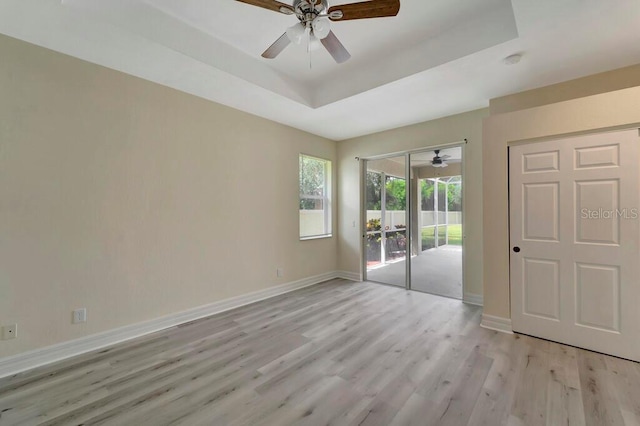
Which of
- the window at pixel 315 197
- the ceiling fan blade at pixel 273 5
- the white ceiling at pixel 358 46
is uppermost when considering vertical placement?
the white ceiling at pixel 358 46

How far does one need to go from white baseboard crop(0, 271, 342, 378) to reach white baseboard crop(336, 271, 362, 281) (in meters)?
1.72

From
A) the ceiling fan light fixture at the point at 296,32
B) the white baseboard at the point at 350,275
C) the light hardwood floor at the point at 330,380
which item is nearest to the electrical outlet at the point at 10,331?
→ the light hardwood floor at the point at 330,380

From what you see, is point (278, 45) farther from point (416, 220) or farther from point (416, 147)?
point (416, 220)

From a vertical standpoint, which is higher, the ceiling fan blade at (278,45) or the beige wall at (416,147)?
the ceiling fan blade at (278,45)

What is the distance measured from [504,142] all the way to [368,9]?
2.17m

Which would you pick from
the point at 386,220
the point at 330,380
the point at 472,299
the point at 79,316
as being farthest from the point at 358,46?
the point at 79,316

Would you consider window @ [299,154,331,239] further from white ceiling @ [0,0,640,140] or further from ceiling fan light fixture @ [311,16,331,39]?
ceiling fan light fixture @ [311,16,331,39]

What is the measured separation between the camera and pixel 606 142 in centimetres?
246

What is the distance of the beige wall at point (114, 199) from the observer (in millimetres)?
2271

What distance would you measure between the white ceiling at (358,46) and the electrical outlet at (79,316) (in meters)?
2.41

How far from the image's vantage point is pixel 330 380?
2.10m

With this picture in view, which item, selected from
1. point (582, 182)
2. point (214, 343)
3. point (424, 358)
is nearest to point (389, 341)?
point (424, 358)

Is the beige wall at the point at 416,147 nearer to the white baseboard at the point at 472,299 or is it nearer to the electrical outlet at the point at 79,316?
the white baseboard at the point at 472,299

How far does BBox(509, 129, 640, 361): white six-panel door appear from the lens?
94.1 inches
